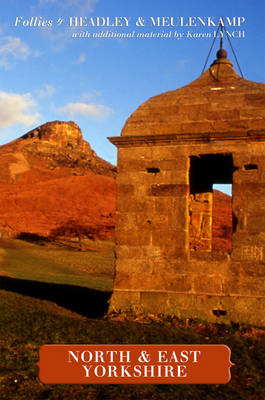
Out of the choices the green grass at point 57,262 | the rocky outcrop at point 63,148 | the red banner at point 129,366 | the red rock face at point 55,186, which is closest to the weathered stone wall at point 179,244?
the red banner at point 129,366

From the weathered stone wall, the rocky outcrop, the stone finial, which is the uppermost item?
the rocky outcrop

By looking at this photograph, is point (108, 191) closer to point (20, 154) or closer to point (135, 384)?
point (20, 154)

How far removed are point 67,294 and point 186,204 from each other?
14.3 feet

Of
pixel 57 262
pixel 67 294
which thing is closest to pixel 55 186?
pixel 57 262

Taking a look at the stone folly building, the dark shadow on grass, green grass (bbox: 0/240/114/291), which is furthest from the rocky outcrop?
the stone folly building

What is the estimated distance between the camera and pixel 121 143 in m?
7.04

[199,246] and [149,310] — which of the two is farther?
[199,246]

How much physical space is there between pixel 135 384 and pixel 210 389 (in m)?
0.75

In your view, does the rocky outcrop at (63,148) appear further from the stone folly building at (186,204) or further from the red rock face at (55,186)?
the stone folly building at (186,204)

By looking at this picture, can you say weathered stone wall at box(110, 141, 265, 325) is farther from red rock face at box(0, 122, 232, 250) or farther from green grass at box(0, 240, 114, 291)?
red rock face at box(0, 122, 232, 250)

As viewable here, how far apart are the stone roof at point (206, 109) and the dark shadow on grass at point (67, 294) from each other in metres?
3.42

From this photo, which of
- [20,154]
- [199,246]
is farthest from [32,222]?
[199,246]

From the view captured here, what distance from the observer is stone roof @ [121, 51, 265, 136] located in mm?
6621

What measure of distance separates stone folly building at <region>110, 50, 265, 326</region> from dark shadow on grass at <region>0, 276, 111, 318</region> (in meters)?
1.22
